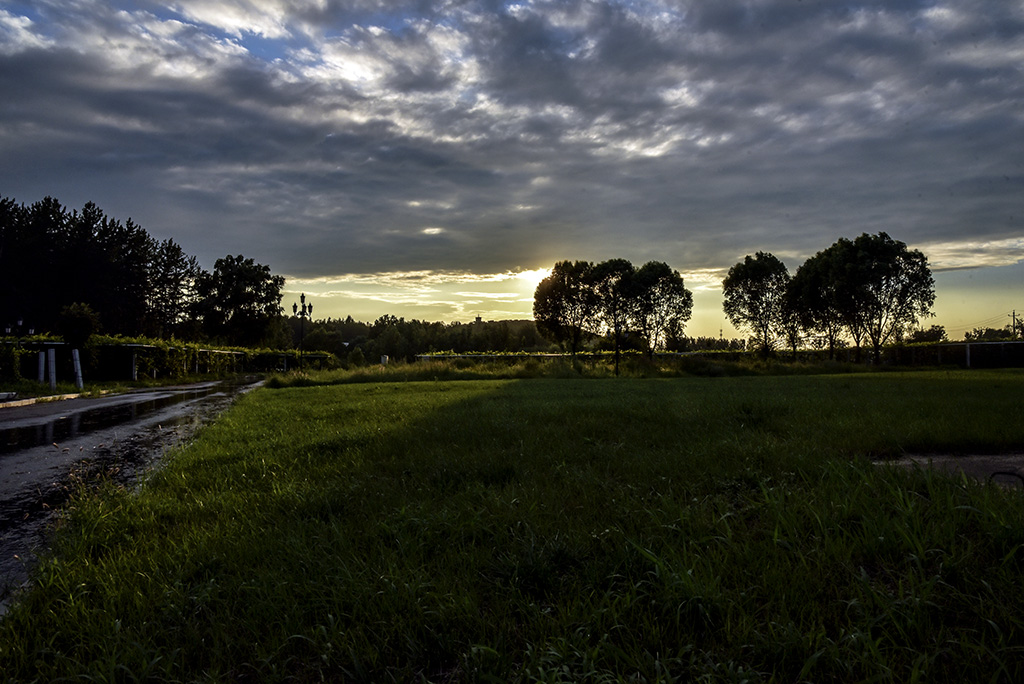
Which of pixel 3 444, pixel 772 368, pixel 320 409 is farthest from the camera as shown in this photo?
pixel 772 368

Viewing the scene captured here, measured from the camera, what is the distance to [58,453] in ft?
23.9

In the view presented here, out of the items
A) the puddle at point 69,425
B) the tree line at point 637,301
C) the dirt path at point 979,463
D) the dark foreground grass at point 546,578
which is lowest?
the puddle at point 69,425

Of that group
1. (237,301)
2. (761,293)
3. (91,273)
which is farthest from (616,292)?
(237,301)

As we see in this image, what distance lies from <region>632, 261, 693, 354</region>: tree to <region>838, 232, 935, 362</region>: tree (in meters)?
10.2

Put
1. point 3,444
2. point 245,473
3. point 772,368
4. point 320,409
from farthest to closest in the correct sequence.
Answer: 1. point 772,368
2. point 320,409
3. point 3,444
4. point 245,473

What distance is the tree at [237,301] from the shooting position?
227 ft

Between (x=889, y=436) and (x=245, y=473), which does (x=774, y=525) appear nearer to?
(x=889, y=436)

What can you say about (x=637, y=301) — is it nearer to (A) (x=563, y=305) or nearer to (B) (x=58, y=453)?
(A) (x=563, y=305)

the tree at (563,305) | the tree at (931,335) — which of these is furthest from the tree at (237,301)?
the tree at (931,335)

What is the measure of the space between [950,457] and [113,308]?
5754cm

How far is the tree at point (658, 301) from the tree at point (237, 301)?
5653 centimetres

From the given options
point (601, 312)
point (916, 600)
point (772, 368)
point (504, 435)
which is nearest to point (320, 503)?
point (504, 435)

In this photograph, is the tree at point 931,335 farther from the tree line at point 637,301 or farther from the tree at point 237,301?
the tree at point 237,301

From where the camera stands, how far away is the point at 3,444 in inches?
311
